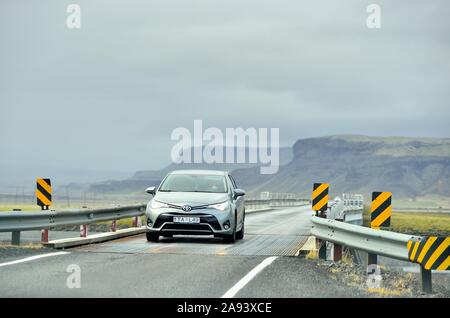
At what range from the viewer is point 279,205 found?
65312 millimetres

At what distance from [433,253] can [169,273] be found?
3.75m

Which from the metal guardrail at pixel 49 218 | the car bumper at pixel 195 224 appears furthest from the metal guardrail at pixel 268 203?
the car bumper at pixel 195 224

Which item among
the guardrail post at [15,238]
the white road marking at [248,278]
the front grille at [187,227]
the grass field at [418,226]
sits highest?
the front grille at [187,227]

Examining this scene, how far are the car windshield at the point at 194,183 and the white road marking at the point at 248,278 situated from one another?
4018 millimetres

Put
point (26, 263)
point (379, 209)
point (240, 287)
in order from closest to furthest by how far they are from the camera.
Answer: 1. point (240, 287)
2. point (26, 263)
3. point (379, 209)

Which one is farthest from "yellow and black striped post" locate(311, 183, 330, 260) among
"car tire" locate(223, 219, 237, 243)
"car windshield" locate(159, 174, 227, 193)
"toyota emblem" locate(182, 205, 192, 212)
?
"toyota emblem" locate(182, 205, 192, 212)

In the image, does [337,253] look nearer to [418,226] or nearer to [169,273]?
[169,273]

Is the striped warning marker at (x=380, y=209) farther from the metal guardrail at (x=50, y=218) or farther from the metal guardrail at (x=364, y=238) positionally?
the metal guardrail at (x=50, y=218)

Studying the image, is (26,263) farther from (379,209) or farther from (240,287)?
(379,209)

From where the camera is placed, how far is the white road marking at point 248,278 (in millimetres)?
8919

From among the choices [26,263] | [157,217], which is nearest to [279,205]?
[157,217]

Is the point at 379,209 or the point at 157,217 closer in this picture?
the point at 379,209

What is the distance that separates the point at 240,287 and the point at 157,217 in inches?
265
